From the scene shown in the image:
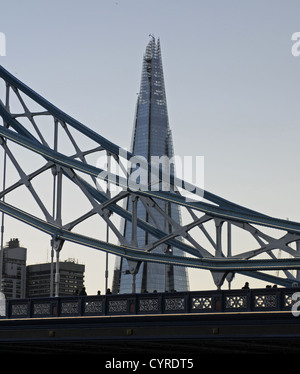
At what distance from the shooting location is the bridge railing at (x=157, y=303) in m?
42.0

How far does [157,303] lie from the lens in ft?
148

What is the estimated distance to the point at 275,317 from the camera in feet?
135

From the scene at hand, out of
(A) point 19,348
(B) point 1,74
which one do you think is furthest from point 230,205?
(B) point 1,74

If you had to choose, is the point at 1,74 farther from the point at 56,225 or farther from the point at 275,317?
the point at 275,317

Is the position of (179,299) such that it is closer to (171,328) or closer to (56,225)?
(171,328)

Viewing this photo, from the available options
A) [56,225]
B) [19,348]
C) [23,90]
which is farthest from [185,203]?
[23,90]

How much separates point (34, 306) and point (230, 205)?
52.3 ft

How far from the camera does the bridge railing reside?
42.0 m

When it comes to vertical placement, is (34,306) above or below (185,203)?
below

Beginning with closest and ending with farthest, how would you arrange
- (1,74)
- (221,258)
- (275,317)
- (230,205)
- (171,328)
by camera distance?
(275,317) → (171,328) → (221,258) → (230,205) → (1,74)

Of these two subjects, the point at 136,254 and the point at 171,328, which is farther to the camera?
the point at 136,254
